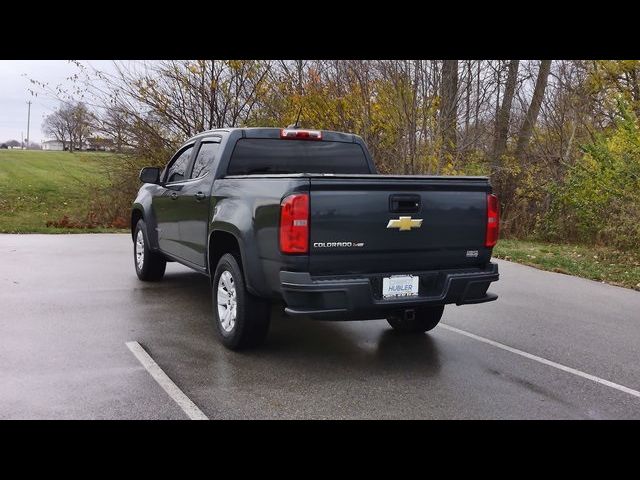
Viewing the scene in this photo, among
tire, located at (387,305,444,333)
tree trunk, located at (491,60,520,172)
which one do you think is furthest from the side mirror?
tree trunk, located at (491,60,520,172)

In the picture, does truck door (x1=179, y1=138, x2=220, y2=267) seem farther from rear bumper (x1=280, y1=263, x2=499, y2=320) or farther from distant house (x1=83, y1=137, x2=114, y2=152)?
distant house (x1=83, y1=137, x2=114, y2=152)

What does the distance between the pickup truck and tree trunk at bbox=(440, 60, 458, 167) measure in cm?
943

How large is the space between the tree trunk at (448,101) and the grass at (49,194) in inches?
347

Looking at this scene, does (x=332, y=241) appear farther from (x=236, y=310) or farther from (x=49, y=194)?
(x=49, y=194)

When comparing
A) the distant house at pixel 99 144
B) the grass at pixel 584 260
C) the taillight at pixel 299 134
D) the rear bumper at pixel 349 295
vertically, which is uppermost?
the distant house at pixel 99 144

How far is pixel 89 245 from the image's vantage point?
489 inches

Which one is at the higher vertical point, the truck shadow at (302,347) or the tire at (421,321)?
the tire at (421,321)

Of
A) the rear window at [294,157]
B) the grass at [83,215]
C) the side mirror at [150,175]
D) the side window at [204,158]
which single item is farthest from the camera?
the grass at [83,215]

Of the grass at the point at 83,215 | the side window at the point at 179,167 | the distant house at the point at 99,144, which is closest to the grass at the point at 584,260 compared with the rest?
the grass at the point at 83,215

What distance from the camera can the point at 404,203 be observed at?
15.7 feet

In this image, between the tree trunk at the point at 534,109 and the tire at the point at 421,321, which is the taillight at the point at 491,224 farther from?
the tree trunk at the point at 534,109

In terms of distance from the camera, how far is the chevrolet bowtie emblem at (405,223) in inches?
187

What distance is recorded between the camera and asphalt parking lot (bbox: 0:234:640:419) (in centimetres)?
412
